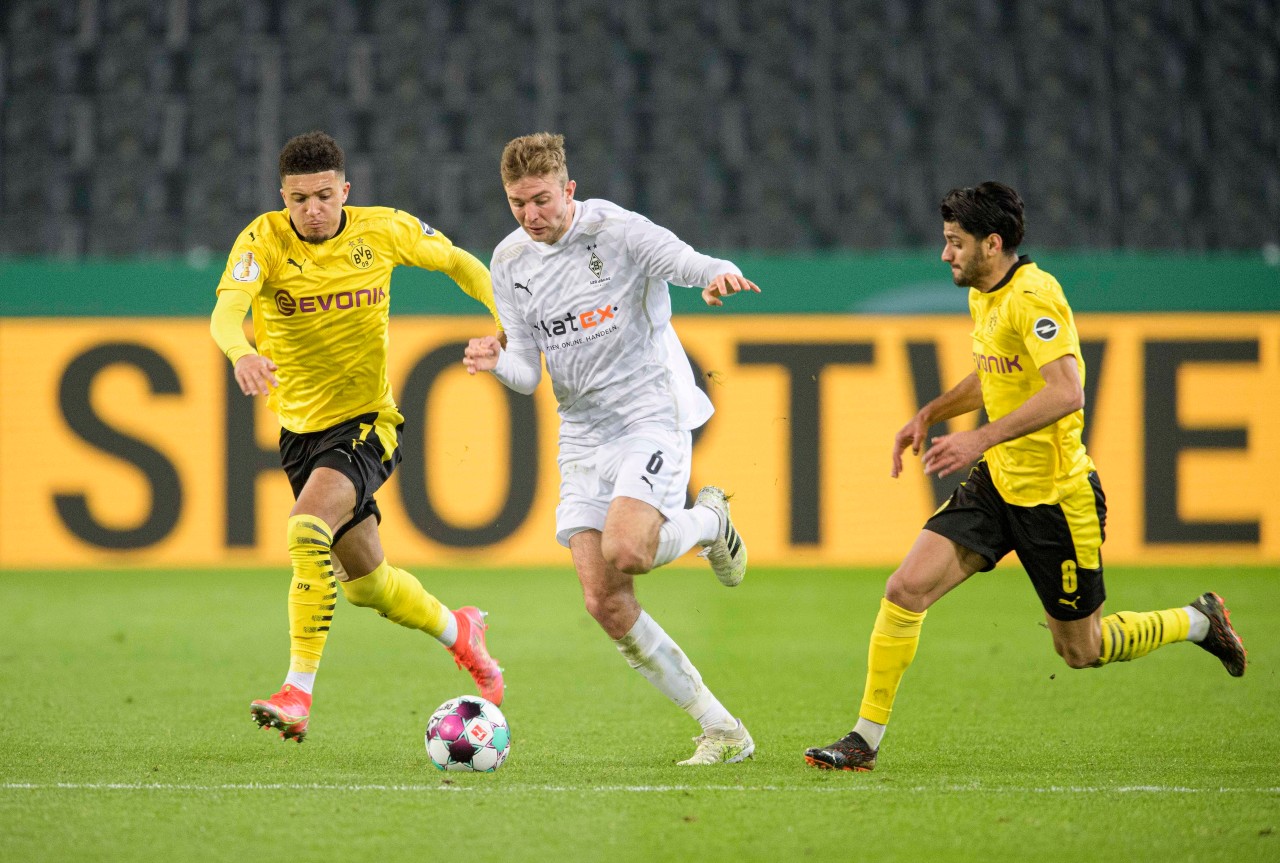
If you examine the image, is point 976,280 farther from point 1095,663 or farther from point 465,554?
point 465,554

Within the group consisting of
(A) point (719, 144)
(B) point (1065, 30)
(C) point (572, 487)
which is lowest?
(C) point (572, 487)

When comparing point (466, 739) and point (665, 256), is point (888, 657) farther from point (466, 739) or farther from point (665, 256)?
point (665, 256)

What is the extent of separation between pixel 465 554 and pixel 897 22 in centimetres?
635

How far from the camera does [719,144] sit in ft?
43.2

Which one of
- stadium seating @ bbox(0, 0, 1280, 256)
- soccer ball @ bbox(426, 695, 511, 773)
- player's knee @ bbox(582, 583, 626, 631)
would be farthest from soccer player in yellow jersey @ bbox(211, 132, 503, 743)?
stadium seating @ bbox(0, 0, 1280, 256)

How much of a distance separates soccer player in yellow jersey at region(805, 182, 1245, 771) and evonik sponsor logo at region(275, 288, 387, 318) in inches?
84.2

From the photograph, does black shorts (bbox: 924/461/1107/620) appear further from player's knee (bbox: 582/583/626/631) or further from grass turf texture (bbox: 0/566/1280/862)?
player's knee (bbox: 582/583/626/631)

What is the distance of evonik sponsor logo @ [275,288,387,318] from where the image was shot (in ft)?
18.9

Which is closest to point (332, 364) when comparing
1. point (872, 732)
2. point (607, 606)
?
point (607, 606)

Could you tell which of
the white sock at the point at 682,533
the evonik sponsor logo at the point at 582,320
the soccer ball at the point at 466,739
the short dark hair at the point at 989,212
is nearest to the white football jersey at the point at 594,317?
the evonik sponsor logo at the point at 582,320

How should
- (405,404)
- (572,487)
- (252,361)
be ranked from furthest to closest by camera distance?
(405,404) < (572,487) < (252,361)

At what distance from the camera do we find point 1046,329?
4867 mm

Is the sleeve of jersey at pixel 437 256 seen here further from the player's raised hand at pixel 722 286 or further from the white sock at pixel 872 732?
the white sock at pixel 872 732

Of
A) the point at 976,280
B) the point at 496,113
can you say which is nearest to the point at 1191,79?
the point at 496,113
